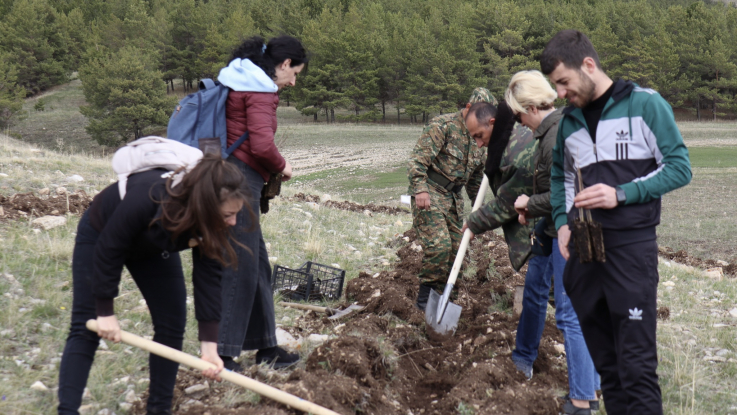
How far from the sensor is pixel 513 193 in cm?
416

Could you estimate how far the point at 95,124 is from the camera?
45.5 metres

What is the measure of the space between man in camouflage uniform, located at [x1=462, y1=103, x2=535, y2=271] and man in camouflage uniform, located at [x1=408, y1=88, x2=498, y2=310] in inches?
50.4

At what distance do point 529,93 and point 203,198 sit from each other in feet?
7.00

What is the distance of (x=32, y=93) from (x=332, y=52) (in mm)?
34206

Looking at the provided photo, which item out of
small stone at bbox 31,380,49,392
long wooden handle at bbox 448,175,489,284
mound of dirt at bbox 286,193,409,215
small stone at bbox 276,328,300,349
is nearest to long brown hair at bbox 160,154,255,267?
small stone at bbox 31,380,49,392

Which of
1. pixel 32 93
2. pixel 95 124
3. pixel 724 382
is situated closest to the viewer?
pixel 724 382

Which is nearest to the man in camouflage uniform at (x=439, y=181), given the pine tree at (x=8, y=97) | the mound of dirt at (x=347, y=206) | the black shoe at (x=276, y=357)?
the black shoe at (x=276, y=357)

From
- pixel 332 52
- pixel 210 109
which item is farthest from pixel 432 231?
pixel 332 52

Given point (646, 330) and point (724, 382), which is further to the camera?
point (724, 382)

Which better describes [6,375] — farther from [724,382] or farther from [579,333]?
[724,382]

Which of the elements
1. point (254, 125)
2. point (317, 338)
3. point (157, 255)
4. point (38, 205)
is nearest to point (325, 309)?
point (317, 338)

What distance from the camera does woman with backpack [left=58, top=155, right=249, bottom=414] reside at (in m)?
2.59

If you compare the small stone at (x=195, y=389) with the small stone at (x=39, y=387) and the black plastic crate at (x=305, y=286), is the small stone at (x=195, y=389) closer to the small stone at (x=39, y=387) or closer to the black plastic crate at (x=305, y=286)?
the small stone at (x=39, y=387)

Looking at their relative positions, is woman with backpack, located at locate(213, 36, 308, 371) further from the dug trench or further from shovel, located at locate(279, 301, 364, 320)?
shovel, located at locate(279, 301, 364, 320)
